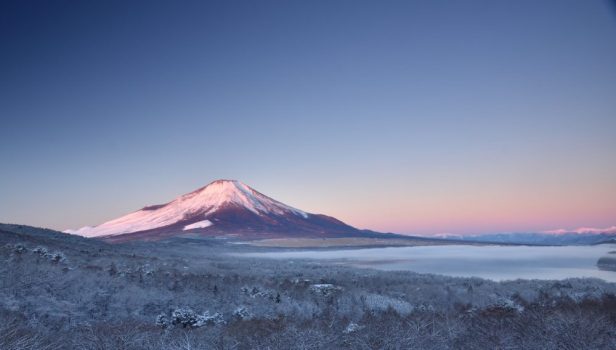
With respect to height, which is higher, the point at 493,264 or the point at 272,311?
the point at 272,311

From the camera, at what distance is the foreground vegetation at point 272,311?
870cm

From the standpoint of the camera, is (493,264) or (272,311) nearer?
(272,311)

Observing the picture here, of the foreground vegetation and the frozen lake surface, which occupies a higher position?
the foreground vegetation

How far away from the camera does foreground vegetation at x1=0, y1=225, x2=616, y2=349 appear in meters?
8.70

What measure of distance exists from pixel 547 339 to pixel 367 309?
10333mm

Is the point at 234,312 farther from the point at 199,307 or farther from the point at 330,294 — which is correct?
the point at 330,294

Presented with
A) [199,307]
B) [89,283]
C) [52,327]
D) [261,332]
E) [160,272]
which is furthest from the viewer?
[160,272]

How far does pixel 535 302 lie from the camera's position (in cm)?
2133

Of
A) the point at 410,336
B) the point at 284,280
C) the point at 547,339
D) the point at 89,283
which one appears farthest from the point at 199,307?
the point at 547,339

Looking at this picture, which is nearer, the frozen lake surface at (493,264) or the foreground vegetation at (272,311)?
the foreground vegetation at (272,311)

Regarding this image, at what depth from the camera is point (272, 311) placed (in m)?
18.1

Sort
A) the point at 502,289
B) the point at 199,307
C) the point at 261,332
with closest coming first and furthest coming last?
the point at 261,332, the point at 199,307, the point at 502,289

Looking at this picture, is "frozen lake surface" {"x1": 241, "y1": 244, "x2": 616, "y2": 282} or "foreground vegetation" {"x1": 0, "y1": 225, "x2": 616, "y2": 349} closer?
"foreground vegetation" {"x1": 0, "y1": 225, "x2": 616, "y2": 349}

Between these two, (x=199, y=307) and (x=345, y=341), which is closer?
Result: (x=345, y=341)
